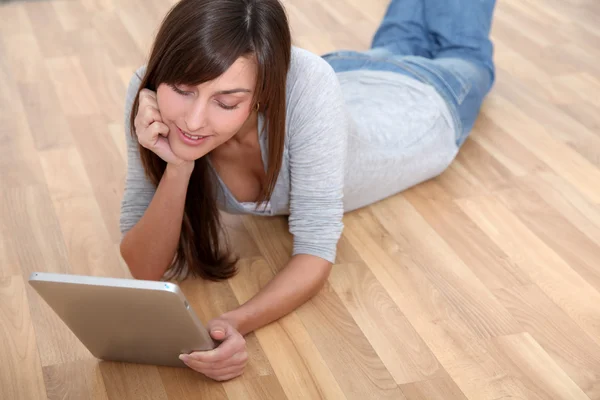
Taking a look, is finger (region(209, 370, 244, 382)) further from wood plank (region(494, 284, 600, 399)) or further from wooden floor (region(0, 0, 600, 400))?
wood plank (region(494, 284, 600, 399))

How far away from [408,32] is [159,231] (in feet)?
4.02

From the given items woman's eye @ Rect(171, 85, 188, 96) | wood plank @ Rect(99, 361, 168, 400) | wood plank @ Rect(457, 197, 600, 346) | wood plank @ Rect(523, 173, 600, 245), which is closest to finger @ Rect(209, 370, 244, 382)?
wood plank @ Rect(99, 361, 168, 400)

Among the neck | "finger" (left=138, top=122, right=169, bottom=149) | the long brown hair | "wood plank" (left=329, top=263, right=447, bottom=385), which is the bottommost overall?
"wood plank" (left=329, top=263, right=447, bottom=385)

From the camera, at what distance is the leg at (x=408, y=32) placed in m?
2.59

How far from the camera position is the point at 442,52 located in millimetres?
2551

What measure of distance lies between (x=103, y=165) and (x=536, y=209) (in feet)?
3.87

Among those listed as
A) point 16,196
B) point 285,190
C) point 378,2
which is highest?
point 285,190

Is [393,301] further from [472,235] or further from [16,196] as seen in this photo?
[16,196]

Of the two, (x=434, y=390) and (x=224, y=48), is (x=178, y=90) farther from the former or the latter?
(x=434, y=390)

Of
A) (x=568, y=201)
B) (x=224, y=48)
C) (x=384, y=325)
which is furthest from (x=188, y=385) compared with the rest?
(x=568, y=201)

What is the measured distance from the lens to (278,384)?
1.62 m

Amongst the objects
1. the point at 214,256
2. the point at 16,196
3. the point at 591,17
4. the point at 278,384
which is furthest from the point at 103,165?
the point at 591,17

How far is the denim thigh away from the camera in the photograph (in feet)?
7.51

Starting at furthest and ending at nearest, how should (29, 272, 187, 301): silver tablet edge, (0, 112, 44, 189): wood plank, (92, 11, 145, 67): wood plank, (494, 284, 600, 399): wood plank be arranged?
(92, 11, 145, 67): wood plank → (0, 112, 44, 189): wood plank → (494, 284, 600, 399): wood plank → (29, 272, 187, 301): silver tablet edge
